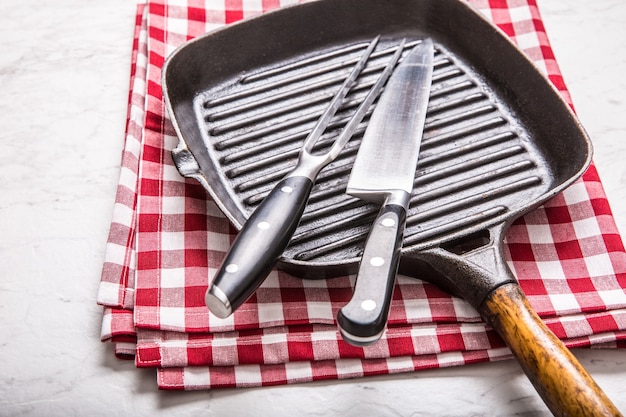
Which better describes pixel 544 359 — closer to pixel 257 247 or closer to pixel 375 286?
pixel 375 286

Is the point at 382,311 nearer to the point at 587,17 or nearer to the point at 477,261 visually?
the point at 477,261

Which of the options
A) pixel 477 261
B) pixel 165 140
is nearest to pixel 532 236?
pixel 477 261

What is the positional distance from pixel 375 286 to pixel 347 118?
0.32 meters

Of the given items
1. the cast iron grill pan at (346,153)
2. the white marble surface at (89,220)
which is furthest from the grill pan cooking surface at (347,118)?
the white marble surface at (89,220)

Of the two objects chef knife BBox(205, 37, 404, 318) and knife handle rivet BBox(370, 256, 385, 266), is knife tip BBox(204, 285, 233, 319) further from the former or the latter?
knife handle rivet BBox(370, 256, 385, 266)

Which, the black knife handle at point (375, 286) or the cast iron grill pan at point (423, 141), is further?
the cast iron grill pan at point (423, 141)

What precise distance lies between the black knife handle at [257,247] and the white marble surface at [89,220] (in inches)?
6.0

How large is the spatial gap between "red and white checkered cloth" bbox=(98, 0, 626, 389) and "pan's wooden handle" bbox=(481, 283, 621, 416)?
0.07 m

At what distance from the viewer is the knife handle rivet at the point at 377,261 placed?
544 mm

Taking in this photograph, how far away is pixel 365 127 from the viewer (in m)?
0.78

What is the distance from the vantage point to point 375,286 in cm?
52

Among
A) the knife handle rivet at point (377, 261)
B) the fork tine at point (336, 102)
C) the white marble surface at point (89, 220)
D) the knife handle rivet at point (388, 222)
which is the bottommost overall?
the white marble surface at point (89, 220)

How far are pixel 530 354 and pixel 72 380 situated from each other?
1.43ft

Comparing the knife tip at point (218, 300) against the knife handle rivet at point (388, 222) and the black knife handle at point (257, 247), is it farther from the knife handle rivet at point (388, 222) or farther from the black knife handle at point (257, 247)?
the knife handle rivet at point (388, 222)
